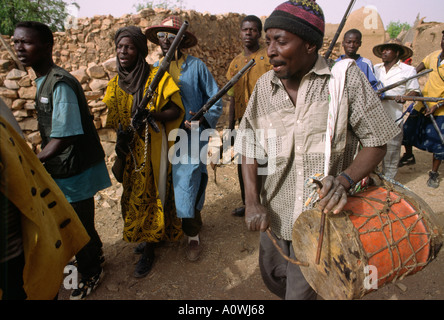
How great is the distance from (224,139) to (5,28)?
13.3m

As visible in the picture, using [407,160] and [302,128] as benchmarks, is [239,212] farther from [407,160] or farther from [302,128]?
[407,160]

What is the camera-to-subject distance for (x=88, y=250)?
2.62 meters

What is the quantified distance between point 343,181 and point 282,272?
1073 millimetres

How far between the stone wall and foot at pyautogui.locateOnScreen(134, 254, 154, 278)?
133 inches

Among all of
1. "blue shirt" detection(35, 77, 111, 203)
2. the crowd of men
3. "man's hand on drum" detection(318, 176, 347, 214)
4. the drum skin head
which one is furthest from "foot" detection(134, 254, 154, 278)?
"man's hand on drum" detection(318, 176, 347, 214)

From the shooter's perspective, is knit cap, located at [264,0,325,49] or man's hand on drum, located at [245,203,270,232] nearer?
knit cap, located at [264,0,325,49]

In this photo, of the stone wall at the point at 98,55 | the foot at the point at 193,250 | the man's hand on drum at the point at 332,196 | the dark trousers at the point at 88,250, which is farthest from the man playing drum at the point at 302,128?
the stone wall at the point at 98,55

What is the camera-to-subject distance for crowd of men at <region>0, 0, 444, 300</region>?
1.35 metres

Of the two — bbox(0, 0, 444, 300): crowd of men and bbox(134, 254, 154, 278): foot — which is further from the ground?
bbox(0, 0, 444, 300): crowd of men

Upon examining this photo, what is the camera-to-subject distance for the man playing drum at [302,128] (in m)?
1.44

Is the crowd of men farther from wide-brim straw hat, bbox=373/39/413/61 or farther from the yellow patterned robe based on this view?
wide-brim straw hat, bbox=373/39/413/61

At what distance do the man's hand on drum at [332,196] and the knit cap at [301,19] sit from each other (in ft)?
2.52

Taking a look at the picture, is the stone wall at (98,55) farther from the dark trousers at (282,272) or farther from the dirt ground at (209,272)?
the dark trousers at (282,272)
